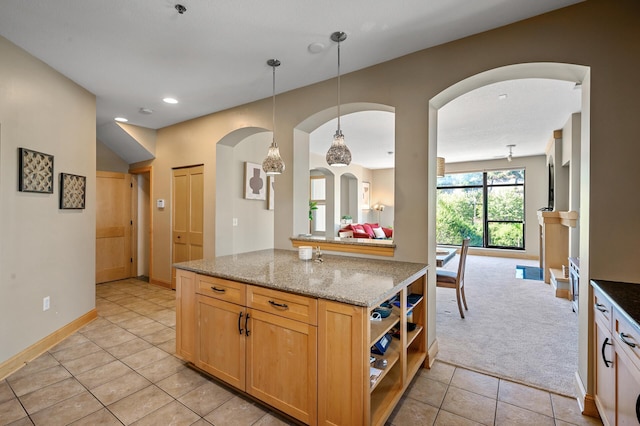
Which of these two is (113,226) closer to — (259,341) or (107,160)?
(107,160)

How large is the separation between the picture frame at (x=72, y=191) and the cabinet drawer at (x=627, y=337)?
441cm

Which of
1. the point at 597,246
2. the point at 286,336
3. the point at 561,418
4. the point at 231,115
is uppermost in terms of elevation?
the point at 231,115

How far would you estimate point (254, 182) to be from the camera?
4.85m

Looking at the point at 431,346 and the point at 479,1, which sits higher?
the point at 479,1

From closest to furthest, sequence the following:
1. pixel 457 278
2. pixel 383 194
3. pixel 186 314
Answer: pixel 186 314
pixel 457 278
pixel 383 194

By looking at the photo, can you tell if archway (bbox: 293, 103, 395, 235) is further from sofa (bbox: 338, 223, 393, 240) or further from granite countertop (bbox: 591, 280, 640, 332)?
sofa (bbox: 338, 223, 393, 240)

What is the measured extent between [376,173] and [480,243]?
154 inches

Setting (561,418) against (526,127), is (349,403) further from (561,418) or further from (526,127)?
(526,127)

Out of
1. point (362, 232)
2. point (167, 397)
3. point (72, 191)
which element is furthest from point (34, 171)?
point (362, 232)

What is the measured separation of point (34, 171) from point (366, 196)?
8309 mm

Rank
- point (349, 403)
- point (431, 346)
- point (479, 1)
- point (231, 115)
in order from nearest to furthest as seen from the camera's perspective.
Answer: point (349, 403)
point (479, 1)
point (431, 346)
point (231, 115)

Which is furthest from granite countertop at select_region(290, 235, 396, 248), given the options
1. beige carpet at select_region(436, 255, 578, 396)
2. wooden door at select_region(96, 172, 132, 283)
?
wooden door at select_region(96, 172, 132, 283)

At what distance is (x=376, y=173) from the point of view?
10.2 meters

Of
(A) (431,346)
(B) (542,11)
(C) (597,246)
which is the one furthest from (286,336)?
(B) (542,11)
